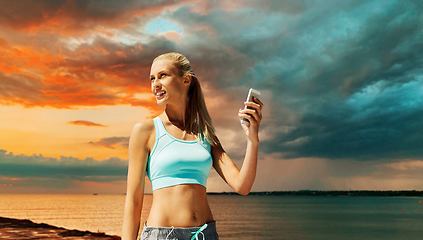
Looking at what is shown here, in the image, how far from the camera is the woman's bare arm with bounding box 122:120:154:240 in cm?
262

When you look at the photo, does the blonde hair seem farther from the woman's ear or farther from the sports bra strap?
the sports bra strap

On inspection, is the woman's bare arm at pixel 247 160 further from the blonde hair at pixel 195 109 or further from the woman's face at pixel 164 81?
the woman's face at pixel 164 81

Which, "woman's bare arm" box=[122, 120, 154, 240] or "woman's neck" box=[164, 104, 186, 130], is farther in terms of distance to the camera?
"woman's neck" box=[164, 104, 186, 130]

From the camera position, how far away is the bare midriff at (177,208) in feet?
8.36

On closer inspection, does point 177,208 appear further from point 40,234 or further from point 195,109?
point 40,234

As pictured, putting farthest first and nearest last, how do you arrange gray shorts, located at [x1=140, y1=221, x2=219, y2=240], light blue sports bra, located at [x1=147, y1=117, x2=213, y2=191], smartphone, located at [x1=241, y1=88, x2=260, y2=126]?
smartphone, located at [x1=241, y1=88, x2=260, y2=126], light blue sports bra, located at [x1=147, y1=117, x2=213, y2=191], gray shorts, located at [x1=140, y1=221, x2=219, y2=240]

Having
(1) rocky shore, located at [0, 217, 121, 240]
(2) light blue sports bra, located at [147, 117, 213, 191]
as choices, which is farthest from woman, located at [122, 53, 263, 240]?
(1) rocky shore, located at [0, 217, 121, 240]

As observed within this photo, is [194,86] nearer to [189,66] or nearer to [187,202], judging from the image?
[189,66]

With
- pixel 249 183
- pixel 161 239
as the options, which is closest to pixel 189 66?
pixel 249 183

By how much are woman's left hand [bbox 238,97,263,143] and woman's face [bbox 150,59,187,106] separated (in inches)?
22.0

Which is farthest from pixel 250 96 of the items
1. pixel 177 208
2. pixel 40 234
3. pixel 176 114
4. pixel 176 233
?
pixel 40 234

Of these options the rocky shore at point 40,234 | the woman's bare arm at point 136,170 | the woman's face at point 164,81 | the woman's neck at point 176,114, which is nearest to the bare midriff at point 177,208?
the woman's bare arm at point 136,170

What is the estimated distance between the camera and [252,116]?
2.74m

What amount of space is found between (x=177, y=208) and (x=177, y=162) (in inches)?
12.9
